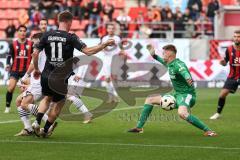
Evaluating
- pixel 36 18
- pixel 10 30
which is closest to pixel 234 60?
pixel 10 30

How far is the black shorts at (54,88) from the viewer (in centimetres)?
1283

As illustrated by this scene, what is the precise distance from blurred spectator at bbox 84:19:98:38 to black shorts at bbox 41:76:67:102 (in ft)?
67.3

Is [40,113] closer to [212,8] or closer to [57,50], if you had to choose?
[57,50]

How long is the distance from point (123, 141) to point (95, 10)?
22.2 metres

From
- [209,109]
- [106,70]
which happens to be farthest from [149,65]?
[209,109]

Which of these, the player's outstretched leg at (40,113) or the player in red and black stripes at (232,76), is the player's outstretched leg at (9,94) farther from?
the player's outstretched leg at (40,113)

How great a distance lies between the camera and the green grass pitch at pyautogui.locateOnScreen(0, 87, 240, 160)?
36.6 feet

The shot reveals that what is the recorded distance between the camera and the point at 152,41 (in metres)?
31.1

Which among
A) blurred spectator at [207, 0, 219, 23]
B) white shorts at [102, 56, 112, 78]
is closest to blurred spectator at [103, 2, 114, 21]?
blurred spectator at [207, 0, 219, 23]

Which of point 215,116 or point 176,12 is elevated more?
point 176,12

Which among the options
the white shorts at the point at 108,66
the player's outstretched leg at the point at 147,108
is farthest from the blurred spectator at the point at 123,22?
the player's outstretched leg at the point at 147,108

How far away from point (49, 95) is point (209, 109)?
8281mm

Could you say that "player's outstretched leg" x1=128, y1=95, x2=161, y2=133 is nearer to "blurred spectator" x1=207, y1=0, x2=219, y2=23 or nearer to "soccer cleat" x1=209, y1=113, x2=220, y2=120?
"soccer cleat" x1=209, y1=113, x2=220, y2=120

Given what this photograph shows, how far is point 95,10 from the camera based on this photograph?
114 feet
